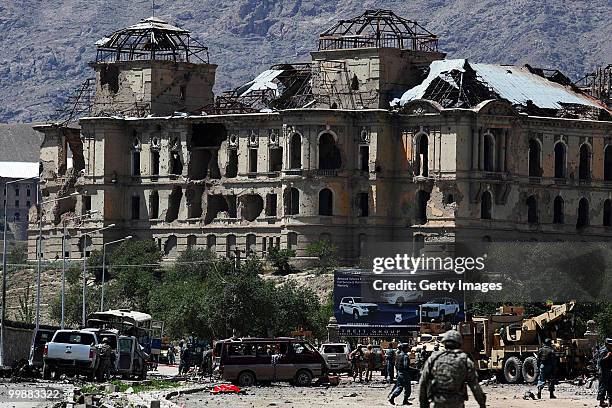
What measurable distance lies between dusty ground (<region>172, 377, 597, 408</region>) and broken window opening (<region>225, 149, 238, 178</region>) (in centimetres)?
8262

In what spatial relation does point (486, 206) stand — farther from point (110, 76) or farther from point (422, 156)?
point (110, 76)

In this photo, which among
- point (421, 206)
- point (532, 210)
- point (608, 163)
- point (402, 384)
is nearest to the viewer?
point (402, 384)

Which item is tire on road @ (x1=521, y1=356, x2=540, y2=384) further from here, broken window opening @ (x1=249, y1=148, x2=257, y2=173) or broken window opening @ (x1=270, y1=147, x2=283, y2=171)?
broken window opening @ (x1=249, y1=148, x2=257, y2=173)

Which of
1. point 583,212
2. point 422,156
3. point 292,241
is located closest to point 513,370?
point 422,156

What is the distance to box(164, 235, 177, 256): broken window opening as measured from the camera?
173 meters

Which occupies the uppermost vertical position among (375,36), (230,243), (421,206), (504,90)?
(375,36)

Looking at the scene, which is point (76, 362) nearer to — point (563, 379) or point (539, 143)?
point (563, 379)

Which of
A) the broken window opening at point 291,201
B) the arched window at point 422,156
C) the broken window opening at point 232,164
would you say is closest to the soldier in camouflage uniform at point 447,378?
the arched window at point 422,156

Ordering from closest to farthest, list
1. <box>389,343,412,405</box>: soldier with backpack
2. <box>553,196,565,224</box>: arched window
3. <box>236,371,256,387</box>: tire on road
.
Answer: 1. <box>389,343,412,405</box>: soldier with backpack
2. <box>236,371,256,387</box>: tire on road
3. <box>553,196,565,224</box>: arched window

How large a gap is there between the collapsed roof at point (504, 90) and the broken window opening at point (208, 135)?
14.7 metres

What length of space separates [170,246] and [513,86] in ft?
79.5

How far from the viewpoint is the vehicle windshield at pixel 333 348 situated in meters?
106

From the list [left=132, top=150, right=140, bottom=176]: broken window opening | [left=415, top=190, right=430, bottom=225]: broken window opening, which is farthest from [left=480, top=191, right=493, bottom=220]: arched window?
[left=132, top=150, right=140, bottom=176]: broken window opening

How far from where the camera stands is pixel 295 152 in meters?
164
